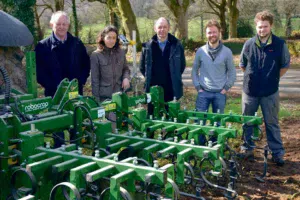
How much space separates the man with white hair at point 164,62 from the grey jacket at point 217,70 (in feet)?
1.10

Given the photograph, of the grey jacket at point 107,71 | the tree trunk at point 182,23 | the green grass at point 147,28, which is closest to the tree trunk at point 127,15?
the tree trunk at point 182,23

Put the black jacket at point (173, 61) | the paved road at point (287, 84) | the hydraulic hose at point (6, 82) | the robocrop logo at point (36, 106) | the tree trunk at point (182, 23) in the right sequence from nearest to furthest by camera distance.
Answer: the hydraulic hose at point (6, 82), the robocrop logo at point (36, 106), the black jacket at point (173, 61), the paved road at point (287, 84), the tree trunk at point (182, 23)

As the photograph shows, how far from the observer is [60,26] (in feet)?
17.8

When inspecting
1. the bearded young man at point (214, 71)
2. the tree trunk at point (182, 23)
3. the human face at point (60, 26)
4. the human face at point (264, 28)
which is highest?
the tree trunk at point (182, 23)

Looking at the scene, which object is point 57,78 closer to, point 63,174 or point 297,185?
point 63,174

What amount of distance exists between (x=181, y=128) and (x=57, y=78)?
1.96 meters

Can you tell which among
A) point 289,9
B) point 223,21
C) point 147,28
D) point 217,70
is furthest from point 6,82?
point 289,9

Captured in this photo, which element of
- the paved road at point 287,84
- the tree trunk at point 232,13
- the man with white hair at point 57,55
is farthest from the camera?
the tree trunk at point 232,13

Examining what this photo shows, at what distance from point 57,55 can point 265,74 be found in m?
2.88

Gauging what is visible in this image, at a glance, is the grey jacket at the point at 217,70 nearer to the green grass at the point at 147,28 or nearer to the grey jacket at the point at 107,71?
the grey jacket at the point at 107,71

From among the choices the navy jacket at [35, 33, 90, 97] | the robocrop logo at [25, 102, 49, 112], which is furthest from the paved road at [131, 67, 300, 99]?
the robocrop logo at [25, 102, 49, 112]

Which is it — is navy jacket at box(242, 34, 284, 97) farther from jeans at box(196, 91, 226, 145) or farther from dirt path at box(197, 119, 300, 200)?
dirt path at box(197, 119, 300, 200)

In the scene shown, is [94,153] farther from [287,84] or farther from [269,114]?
[287,84]

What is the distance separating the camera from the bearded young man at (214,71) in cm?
571
